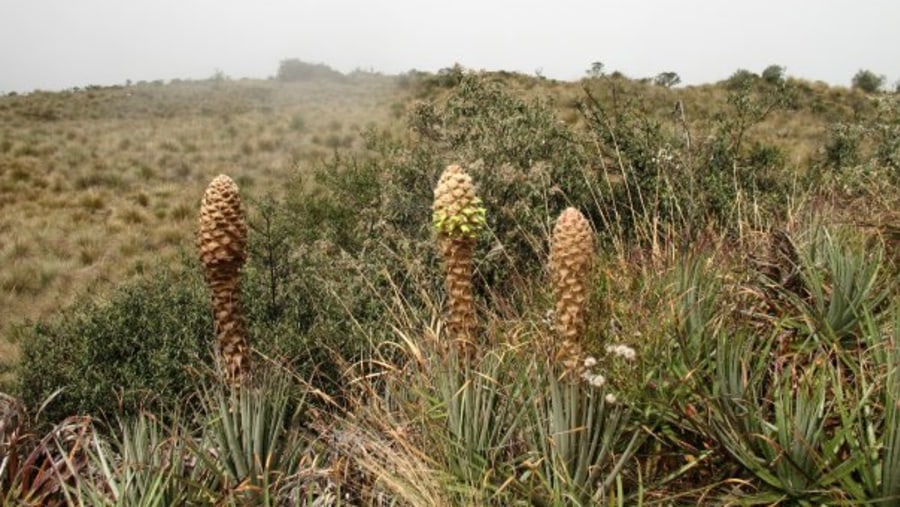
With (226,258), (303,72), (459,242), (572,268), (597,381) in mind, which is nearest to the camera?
(597,381)

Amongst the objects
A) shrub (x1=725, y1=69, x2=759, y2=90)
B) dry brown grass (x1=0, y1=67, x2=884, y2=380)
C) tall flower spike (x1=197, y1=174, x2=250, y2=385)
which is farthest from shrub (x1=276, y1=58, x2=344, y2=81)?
tall flower spike (x1=197, y1=174, x2=250, y2=385)

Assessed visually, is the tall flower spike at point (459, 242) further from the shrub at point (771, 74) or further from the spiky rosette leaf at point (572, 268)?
the shrub at point (771, 74)

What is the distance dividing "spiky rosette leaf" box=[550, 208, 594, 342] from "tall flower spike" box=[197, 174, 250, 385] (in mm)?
1518

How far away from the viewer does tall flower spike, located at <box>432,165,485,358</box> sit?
136 inches

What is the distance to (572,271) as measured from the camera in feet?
10.1

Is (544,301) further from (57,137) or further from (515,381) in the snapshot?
Result: (57,137)

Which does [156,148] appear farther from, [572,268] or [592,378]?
[592,378]

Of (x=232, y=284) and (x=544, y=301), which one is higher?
(x=232, y=284)

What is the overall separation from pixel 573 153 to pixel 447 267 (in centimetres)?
436

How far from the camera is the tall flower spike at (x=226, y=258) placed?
337 centimetres

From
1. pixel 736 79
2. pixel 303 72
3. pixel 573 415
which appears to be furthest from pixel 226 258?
pixel 303 72

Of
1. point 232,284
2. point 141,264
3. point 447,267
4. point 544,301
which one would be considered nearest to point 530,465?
point 447,267

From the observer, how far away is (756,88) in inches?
899

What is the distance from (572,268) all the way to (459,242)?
0.66 metres
